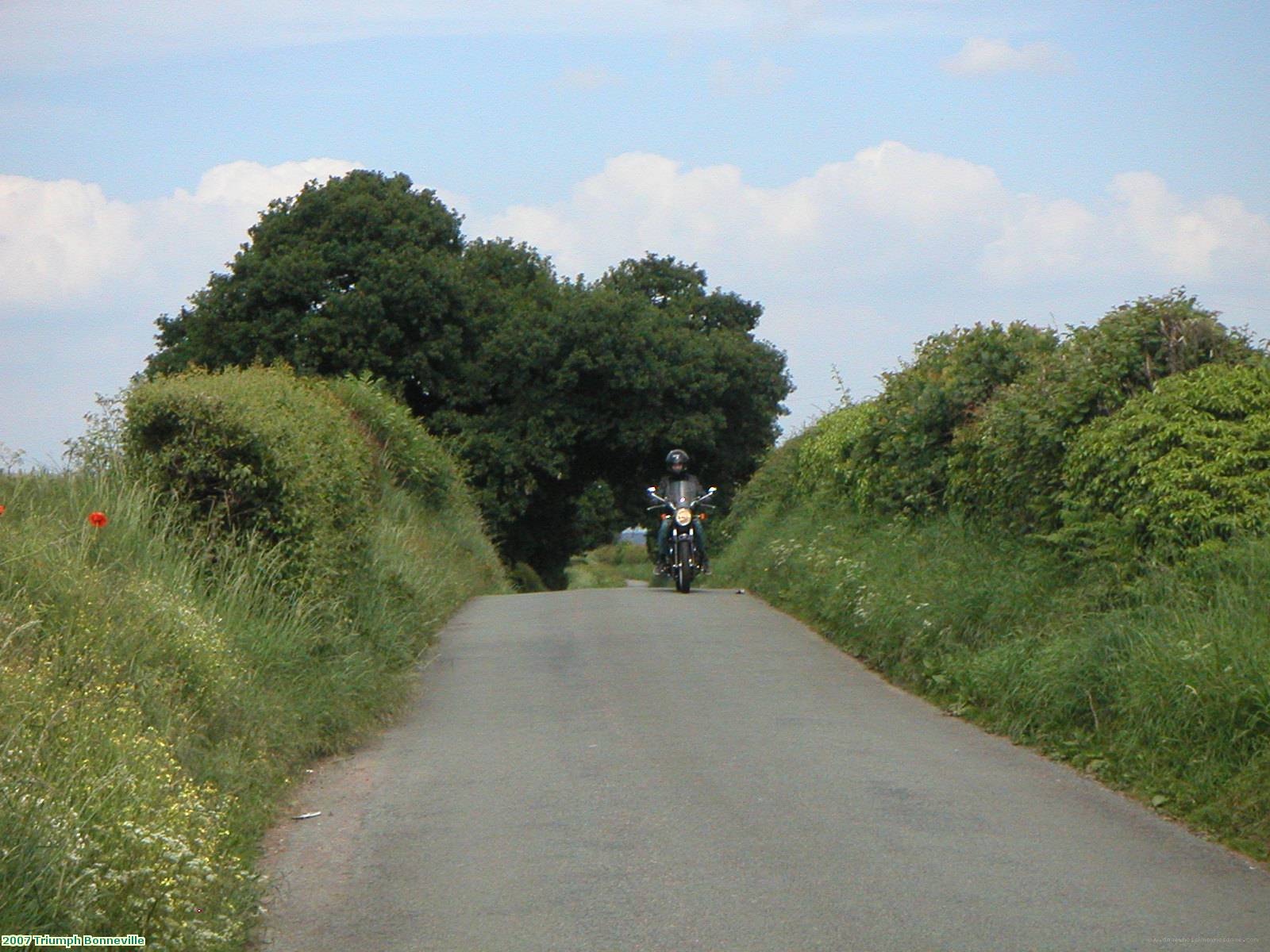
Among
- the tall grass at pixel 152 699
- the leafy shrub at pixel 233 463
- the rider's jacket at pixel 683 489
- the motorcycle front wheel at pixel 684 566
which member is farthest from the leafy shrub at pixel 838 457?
the leafy shrub at pixel 233 463

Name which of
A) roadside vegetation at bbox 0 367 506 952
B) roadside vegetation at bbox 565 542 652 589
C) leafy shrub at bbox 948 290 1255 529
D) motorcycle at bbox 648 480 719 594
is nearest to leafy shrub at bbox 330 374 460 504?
motorcycle at bbox 648 480 719 594

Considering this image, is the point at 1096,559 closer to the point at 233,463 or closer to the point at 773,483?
the point at 233,463

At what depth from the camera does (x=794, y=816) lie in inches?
294

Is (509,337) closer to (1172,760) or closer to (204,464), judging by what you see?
(204,464)

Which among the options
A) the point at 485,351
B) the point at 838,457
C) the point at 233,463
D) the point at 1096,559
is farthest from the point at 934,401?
the point at 485,351

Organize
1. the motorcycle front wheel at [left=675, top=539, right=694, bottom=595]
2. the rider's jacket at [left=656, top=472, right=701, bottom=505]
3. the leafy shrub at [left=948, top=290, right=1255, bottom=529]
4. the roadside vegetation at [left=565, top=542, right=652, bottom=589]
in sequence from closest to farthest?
the leafy shrub at [left=948, top=290, right=1255, bottom=529], the motorcycle front wheel at [left=675, top=539, right=694, bottom=595], the rider's jacket at [left=656, top=472, right=701, bottom=505], the roadside vegetation at [left=565, top=542, right=652, bottom=589]

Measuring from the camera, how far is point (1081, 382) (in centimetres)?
1134

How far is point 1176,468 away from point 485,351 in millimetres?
30117

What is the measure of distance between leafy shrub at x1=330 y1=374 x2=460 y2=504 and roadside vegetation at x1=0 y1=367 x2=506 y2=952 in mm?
8924

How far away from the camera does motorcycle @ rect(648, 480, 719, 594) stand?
2072cm

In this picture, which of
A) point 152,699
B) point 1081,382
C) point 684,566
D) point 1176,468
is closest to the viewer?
point 152,699

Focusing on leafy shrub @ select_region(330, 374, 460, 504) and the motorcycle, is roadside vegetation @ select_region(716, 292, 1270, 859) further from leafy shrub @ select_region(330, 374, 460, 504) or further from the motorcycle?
leafy shrub @ select_region(330, 374, 460, 504)

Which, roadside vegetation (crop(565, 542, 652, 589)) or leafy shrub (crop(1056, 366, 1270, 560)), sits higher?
leafy shrub (crop(1056, 366, 1270, 560))

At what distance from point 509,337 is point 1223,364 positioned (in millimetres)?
28935
